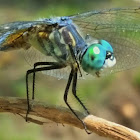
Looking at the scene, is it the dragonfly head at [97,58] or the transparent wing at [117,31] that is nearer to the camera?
the dragonfly head at [97,58]

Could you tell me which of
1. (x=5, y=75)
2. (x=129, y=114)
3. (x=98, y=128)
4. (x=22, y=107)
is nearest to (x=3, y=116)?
(x=5, y=75)

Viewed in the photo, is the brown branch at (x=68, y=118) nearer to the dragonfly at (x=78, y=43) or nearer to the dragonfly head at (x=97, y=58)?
the dragonfly at (x=78, y=43)

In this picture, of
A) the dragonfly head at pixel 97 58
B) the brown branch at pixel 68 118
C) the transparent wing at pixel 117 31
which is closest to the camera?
the brown branch at pixel 68 118

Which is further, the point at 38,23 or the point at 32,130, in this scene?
the point at 32,130

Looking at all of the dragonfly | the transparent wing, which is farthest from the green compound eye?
the transparent wing

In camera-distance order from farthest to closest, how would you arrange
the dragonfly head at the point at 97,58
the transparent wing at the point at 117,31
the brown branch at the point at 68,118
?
the transparent wing at the point at 117,31
the dragonfly head at the point at 97,58
the brown branch at the point at 68,118

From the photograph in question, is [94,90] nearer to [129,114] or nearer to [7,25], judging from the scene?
[129,114]

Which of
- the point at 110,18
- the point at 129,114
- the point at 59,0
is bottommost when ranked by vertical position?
the point at 129,114

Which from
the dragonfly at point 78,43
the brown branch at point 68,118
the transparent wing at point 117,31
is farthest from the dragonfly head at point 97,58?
the brown branch at point 68,118
